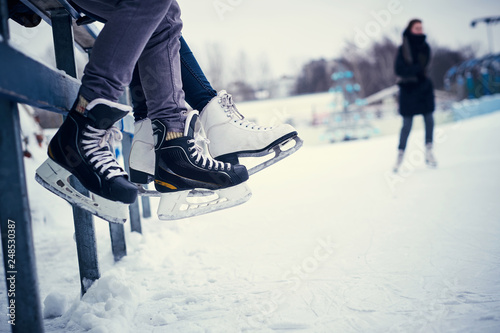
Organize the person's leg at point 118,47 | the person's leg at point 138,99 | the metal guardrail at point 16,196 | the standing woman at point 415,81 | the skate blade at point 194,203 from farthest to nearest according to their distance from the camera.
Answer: the standing woman at point 415,81 < the person's leg at point 138,99 < the skate blade at point 194,203 < the person's leg at point 118,47 < the metal guardrail at point 16,196

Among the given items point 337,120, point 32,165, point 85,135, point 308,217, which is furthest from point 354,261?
point 337,120

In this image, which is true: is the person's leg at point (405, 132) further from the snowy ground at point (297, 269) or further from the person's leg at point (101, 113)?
the person's leg at point (101, 113)

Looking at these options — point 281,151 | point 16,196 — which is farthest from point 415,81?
point 16,196

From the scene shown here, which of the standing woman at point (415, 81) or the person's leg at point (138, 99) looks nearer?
the person's leg at point (138, 99)

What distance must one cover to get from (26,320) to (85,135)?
397 mm

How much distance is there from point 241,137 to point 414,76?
281cm

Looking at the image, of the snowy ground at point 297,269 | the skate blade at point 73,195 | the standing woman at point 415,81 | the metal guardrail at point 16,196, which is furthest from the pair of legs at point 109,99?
the standing woman at point 415,81

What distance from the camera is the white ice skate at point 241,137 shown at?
1089 mm

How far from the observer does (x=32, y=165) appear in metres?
2.17

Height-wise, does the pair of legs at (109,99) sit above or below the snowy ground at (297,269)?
above

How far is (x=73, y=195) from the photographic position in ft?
2.47

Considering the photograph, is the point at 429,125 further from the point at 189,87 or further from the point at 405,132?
the point at 189,87

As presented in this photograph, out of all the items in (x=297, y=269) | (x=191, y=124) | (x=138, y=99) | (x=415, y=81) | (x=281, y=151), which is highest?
(x=415, y=81)

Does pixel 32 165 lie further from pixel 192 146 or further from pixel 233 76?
pixel 233 76
